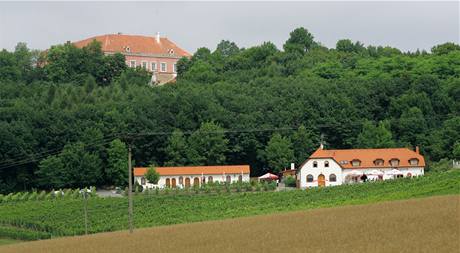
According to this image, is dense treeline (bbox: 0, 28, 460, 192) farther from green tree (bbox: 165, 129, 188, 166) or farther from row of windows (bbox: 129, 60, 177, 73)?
row of windows (bbox: 129, 60, 177, 73)

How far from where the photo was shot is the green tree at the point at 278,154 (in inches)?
3684

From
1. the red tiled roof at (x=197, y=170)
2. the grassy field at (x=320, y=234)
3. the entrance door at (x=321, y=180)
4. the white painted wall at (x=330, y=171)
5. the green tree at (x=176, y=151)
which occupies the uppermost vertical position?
the green tree at (x=176, y=151)

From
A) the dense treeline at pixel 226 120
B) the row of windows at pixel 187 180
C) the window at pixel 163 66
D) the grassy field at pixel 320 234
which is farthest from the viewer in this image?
the window at pixel 163 66

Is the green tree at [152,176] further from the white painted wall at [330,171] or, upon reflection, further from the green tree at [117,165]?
the white painted wall at [330,171]

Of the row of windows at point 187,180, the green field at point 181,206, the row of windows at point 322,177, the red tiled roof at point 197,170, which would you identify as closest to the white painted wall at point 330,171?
the row of windows at point 322,177

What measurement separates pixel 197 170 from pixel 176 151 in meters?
6.05

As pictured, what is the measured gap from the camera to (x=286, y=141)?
95.1 meters

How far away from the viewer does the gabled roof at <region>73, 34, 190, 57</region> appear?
506 feet

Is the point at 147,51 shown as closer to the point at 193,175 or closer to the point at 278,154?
the point at 278,154

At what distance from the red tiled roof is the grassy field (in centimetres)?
4662

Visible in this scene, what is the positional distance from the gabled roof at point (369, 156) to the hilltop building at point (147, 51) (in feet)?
221

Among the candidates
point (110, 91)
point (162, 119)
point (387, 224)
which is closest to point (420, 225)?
point (387, 224)

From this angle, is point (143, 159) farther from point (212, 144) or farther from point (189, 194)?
point (189, 194)

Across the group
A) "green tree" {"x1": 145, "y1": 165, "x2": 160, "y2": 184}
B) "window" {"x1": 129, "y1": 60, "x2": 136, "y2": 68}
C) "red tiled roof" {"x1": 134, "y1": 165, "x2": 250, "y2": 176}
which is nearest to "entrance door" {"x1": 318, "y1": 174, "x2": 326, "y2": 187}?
"red tiled roof" {"x1": 134, "y1": 165, "x2": 250, "y2": 176}
